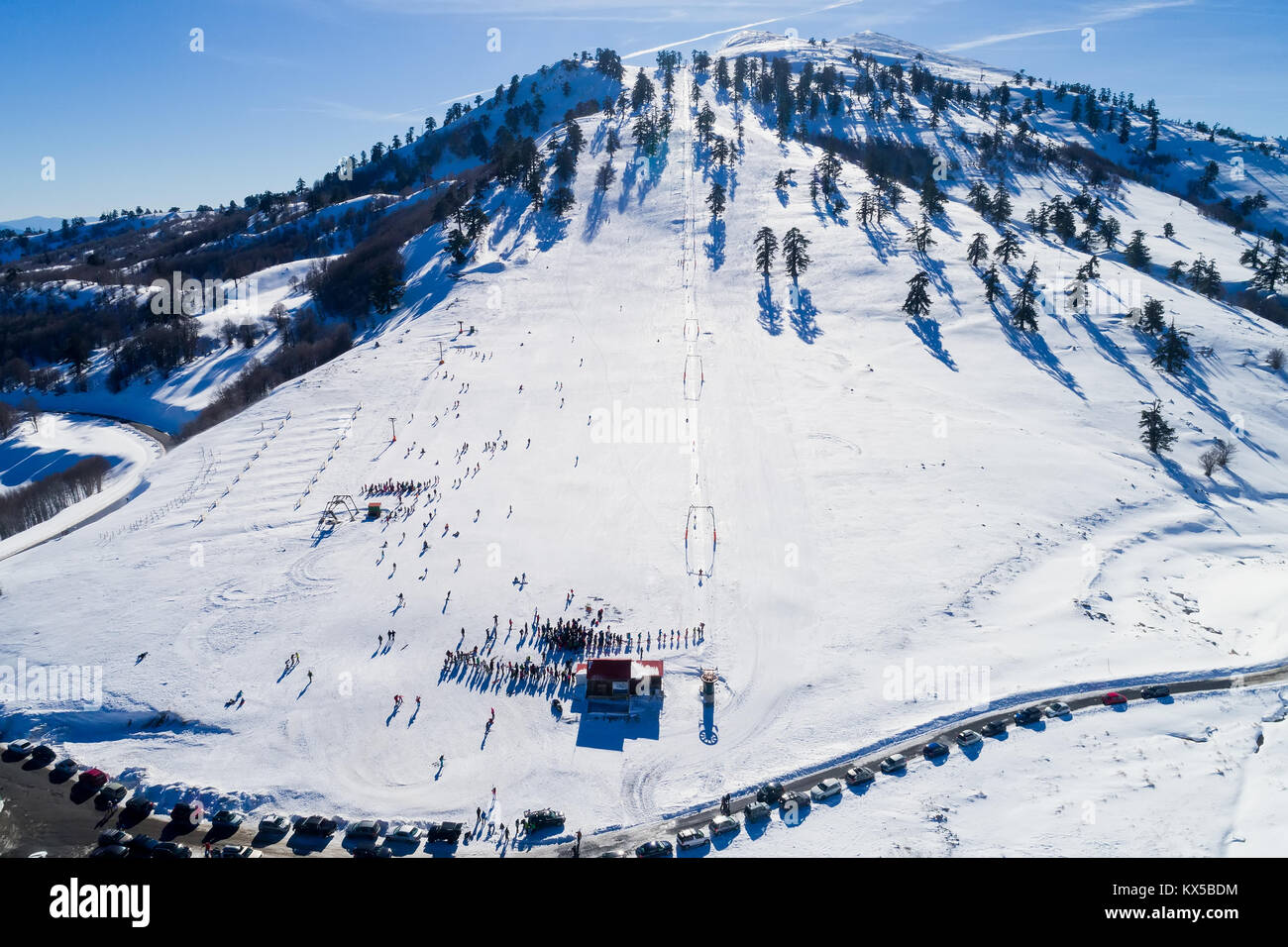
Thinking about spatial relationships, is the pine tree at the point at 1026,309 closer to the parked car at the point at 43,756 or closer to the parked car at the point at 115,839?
the parked car at the point at 115,839

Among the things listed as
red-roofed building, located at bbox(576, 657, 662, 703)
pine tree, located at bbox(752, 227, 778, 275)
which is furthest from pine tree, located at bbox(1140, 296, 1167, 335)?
red-roofed building, located at bbox(576, 657, 662, 703)

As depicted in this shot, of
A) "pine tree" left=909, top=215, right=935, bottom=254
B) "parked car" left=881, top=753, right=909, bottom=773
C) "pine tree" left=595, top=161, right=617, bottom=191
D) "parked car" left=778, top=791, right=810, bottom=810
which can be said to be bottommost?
"parked car" left=778, top=791, right=810, bottom=810

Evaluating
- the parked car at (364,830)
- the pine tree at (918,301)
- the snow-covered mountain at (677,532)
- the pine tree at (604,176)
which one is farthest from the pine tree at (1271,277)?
the parked car at (364,830)

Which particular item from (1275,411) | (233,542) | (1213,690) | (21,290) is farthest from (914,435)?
(21,290)

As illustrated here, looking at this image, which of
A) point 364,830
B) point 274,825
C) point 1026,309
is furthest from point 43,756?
point 1026,309

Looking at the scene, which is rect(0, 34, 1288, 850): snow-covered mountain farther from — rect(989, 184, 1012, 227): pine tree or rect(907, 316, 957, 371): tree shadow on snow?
rect(989, 184, 1012, 227): pine tree

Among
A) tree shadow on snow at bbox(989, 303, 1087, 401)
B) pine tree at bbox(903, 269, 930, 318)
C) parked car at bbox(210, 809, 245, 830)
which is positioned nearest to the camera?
parked car at bbox(210, 809, 245, 830)

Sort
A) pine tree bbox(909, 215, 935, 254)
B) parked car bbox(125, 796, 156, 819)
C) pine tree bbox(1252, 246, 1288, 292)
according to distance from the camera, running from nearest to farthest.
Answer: parked car bbox(125, 796, 156, 819) → pine tree bbox(1252, 246, 1288, 292) → pine tree bbox(909, 215, 935, 254)
